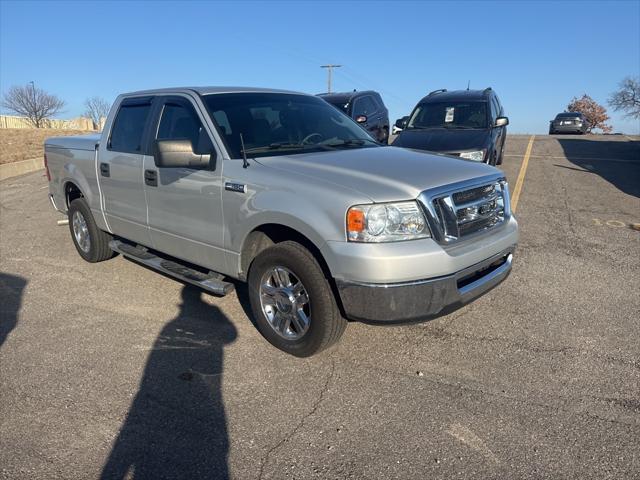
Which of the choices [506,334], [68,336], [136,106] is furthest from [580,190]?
[68,336]

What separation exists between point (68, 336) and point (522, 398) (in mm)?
3555

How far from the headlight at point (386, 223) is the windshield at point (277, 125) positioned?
3.96ft

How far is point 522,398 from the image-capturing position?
10.4 feet

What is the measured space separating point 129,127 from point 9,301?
2127 mm

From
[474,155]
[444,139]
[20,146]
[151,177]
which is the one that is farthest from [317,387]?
[20,146]

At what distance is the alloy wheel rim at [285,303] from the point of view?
357 centimetres

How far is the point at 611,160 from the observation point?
569 inches

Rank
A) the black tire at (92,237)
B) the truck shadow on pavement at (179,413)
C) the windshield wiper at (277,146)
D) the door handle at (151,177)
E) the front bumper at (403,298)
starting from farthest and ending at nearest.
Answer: the black tire at (92,237)
the door handle at (151,177)
the windshield wiper at (277,146)
the front bumper at (403,298)
the truck shadow on pavement at (179,413)

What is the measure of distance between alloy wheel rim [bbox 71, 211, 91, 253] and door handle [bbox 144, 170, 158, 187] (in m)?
1.82

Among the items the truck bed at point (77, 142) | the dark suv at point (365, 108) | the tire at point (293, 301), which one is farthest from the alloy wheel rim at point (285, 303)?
the dark suv at point (365, 108)

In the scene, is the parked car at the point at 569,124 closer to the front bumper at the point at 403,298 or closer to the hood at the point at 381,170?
the hood at the point at 381,170

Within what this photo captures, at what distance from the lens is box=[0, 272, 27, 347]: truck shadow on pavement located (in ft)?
14.3

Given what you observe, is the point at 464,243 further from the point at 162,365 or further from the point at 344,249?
the point at 162,365

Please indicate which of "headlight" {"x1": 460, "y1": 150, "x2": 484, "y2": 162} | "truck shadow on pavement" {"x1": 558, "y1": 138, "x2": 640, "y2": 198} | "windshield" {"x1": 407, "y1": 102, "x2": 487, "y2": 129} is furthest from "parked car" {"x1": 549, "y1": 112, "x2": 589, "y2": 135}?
"headlight" {"x1": 460, "y1": 150, "x2": 484, "y2": 162}
